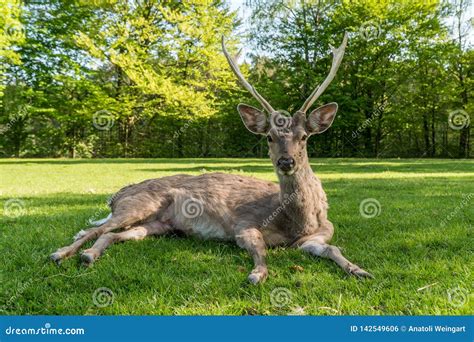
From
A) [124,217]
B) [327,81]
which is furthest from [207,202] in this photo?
[327,81]

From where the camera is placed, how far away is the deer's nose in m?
4.27

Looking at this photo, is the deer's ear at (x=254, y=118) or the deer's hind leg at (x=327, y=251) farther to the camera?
the deer's ear at (x=254, y=118)

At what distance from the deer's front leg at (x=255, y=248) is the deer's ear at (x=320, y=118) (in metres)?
1.27

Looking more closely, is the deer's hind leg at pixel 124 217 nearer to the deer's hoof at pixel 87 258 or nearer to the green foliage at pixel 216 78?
the deer's hoof at pixel 87 258

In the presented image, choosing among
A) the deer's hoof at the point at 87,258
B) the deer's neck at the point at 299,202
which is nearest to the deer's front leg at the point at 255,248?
the deer's neck at the point at 299,202

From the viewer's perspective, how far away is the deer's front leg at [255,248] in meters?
3.52

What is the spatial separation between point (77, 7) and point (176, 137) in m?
10.6

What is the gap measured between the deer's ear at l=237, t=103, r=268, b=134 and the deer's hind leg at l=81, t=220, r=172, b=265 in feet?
5.04

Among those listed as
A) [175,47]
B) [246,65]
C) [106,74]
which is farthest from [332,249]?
[106,74]

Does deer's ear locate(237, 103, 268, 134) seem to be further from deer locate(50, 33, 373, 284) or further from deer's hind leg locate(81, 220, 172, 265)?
deer's hind leg locate(81, 220, 172, 265)

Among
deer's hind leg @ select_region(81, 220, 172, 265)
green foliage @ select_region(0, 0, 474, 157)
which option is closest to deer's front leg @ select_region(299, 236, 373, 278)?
deer's hind leg @ select_region(81, 220, 172, 265)

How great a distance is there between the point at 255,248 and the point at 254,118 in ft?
Answer: 5.20

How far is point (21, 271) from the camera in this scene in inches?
150

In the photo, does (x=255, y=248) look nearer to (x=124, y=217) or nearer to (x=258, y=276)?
(x=258, y=276)
